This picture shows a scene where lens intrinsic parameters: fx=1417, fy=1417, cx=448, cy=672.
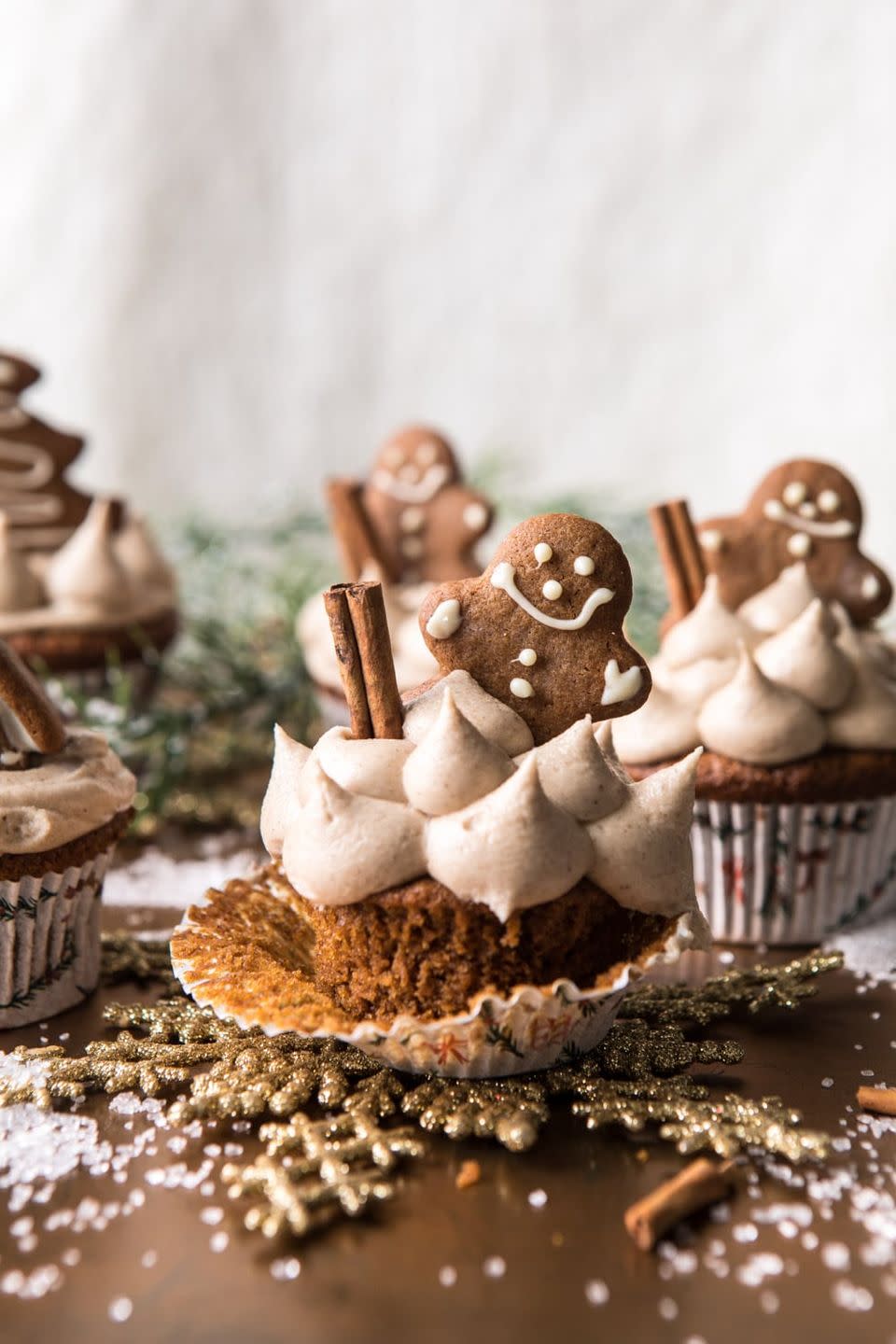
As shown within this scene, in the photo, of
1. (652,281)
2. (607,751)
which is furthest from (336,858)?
(652,281)

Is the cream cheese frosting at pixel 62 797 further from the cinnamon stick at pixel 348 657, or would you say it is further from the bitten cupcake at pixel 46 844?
the cinnamon stick at pixel 348 657

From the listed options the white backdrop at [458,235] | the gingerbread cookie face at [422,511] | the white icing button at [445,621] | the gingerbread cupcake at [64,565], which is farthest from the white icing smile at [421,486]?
the white backdrop at [458,235]

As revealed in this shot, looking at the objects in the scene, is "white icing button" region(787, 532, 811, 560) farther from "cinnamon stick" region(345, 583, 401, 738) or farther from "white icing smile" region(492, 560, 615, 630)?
"cinnamon stick" region(345, 583, 401, 738)

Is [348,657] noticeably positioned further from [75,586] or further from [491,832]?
[75,586]

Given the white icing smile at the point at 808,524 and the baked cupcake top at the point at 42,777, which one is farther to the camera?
the white icing smile at the point at 808,524

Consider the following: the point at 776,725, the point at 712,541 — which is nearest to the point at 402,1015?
the point at 776,725

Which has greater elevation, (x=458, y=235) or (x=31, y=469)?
(x=458, y=235)
